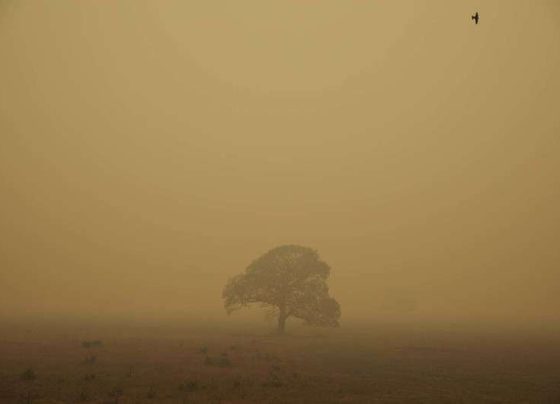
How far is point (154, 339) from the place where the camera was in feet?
188

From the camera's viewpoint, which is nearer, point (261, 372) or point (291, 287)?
point (261, 372)

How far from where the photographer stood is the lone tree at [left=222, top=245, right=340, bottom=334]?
65.7 meters

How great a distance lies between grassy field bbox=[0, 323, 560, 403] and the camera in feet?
86.3

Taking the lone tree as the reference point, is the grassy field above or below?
below

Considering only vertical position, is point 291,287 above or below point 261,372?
above

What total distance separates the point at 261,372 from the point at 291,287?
3151 cm

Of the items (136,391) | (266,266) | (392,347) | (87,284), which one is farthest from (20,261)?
(136,391)

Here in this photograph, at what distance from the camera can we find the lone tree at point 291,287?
65.7 m

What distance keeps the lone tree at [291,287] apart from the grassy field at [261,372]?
359 inches

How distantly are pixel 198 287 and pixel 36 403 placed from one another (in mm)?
179279

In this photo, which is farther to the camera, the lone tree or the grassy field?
the lone tree

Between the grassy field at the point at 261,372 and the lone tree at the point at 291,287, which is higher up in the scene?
the lone tree at the point at 291,287

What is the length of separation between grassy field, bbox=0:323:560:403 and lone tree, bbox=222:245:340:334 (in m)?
9.13

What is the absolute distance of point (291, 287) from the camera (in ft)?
217
